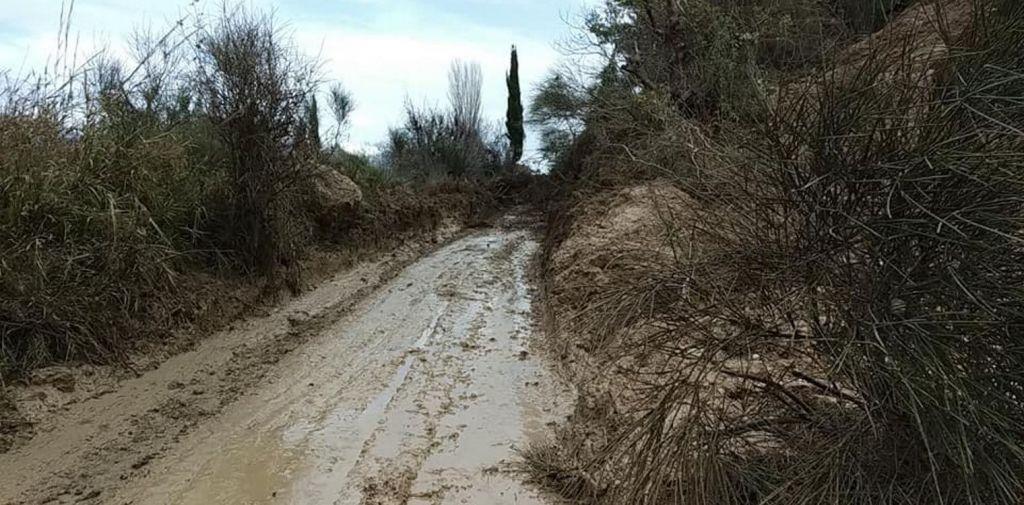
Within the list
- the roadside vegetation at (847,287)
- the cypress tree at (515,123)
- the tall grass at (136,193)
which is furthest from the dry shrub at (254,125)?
the cypress tree at (515,123)

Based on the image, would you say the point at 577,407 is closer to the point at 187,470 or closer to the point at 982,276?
the point at 187,470

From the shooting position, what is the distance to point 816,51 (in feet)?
8.36

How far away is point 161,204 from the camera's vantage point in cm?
618

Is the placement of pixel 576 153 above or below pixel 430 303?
above

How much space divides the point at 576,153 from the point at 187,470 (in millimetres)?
13655

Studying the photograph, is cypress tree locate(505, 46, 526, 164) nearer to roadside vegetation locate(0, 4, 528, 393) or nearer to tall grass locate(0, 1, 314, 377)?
roadside vegetation locate(0, 4, 528, 393)

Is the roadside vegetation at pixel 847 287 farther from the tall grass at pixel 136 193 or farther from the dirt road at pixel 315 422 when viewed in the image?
the tall grass at pixel 136 193

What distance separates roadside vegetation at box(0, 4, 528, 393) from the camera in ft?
15.6

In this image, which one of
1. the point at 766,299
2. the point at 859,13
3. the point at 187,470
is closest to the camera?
the point at 766,299

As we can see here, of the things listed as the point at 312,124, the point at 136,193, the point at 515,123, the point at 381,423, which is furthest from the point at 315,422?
the point at 515,123

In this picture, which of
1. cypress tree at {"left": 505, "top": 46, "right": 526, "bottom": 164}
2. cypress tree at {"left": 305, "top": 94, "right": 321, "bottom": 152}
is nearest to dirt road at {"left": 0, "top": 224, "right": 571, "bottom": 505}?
cypress tree at {"left": 305, "top": 94, "right": 321, "bottom": 152}

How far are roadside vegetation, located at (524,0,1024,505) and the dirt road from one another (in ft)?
4.07

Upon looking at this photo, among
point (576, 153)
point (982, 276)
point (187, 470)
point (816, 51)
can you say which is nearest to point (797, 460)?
point (982, 276)

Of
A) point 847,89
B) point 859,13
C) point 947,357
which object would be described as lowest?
point 947,357
